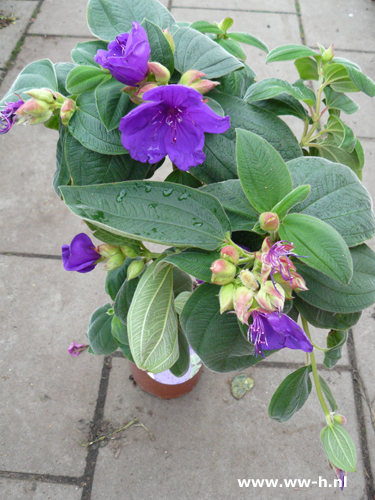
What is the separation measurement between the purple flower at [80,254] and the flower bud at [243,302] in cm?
26

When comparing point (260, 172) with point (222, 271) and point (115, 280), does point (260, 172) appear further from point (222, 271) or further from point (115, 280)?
point (115, 280)

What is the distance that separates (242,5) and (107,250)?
2.31 meters

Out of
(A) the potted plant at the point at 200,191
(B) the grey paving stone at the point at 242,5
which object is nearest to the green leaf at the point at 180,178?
(A) the potted plant at the point at 200,191

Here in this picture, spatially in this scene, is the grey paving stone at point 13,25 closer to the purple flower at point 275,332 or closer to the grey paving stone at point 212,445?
the grey paving stone at point 212,445

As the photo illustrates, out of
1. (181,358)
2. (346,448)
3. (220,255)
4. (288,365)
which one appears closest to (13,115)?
(220,255)

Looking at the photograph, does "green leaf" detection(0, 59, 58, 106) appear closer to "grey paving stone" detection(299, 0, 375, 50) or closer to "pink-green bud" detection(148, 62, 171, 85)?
"pink-green bud" detection(148, 62, 171, 85)

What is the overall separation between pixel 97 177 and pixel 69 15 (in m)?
2.19

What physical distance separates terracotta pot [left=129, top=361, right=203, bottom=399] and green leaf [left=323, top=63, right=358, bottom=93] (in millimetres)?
869

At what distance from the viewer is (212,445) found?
1.25m

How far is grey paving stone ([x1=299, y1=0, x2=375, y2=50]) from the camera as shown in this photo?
2.26m

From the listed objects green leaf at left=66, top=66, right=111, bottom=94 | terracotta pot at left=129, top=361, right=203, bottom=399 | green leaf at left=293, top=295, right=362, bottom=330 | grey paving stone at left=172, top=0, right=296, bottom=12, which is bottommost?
terracotta pot at left=129, top=361, right=203, bottom=399

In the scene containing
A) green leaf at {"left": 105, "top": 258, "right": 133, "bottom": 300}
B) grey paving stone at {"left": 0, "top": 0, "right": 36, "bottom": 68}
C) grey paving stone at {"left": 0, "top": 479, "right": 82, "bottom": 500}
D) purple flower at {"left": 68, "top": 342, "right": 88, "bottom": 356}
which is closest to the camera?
green leaf at {"left": 105, "top": 258, "right": 133, "bottom": 300}

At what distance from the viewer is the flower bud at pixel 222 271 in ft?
1.54

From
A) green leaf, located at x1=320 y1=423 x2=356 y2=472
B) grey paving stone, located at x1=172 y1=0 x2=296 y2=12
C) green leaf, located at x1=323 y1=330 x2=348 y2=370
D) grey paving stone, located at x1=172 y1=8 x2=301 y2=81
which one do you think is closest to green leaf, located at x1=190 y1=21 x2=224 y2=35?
green leaf, located at x1=323 y1=330 x2=348 y2=370
